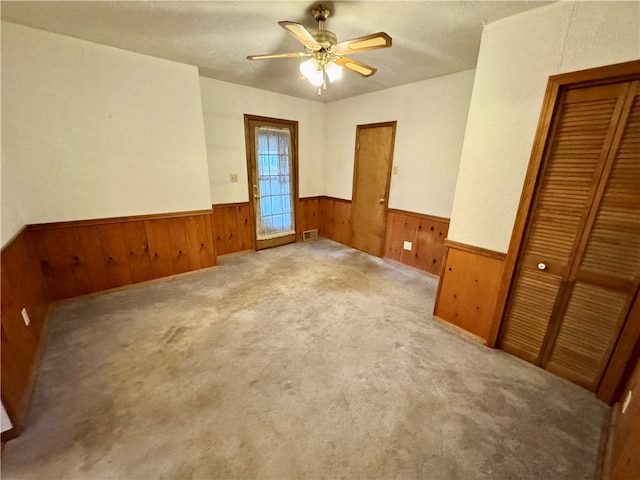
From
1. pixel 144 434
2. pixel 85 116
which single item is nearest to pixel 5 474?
pixel 144 434

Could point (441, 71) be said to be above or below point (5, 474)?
above

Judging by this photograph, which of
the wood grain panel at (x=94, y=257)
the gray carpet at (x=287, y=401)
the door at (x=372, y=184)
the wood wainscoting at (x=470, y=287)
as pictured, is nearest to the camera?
the gray carpet at (x=287, y=401)

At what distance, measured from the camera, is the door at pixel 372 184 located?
3692 millimetres

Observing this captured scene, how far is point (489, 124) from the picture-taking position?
1.87m

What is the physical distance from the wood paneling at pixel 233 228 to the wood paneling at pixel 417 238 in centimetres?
210

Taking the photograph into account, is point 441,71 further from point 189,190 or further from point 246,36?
point 189,190

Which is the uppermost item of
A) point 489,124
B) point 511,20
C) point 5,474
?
point 511,20

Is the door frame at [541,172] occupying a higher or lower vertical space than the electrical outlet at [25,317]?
higher

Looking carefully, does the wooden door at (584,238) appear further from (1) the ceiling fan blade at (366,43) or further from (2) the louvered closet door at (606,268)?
(1) the ceiling fan blade at (366,43)

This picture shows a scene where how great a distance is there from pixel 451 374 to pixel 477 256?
2.99 feet

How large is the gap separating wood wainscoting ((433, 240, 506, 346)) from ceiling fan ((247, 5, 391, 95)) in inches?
62.4

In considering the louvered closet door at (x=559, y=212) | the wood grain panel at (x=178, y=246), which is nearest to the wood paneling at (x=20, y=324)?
the wood grain panel at (x=178, y=246)

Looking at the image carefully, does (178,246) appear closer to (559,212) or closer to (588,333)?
(559,212)

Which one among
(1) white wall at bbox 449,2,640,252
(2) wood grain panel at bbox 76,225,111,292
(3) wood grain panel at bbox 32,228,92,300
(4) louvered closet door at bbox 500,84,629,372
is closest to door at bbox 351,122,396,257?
(1) white wall at bbox 449,2,640,252
